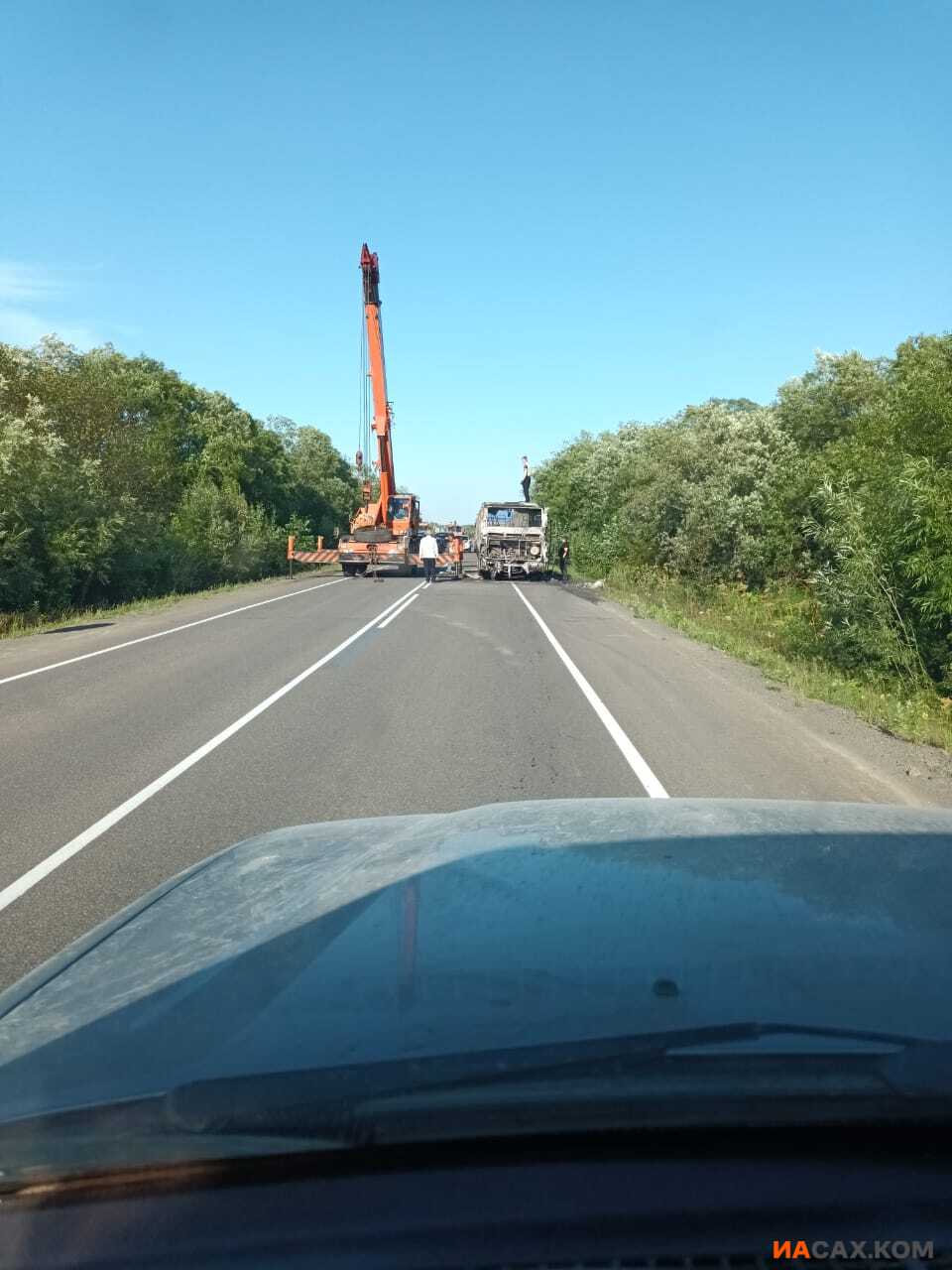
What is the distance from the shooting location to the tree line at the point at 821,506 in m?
13.4

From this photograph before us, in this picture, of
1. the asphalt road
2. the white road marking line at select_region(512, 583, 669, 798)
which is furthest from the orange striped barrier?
the white road marking line at select_region(512, 583, 669, 798)

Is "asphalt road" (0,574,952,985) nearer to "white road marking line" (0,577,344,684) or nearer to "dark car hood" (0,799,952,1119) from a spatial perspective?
"white road marking line" (0,577,344,684)

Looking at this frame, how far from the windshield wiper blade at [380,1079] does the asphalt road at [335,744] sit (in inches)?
124

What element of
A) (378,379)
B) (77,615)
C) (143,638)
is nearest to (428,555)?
(378,379)

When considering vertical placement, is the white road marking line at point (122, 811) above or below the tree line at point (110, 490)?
below

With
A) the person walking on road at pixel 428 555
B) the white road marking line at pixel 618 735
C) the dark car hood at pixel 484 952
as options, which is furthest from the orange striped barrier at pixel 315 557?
the dark car hood at pixel 484 952

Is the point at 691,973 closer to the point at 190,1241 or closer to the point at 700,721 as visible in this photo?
the point at 190,1241

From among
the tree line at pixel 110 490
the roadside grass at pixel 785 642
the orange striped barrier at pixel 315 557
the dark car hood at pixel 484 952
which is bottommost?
the roadside grass at pixel 785 642

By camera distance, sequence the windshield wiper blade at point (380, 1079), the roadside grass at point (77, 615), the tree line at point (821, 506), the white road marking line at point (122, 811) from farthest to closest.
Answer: the roadside grass at point (77, 615), the tree line at point (821, 506), the white road marking line at point (122, 811), the windshield wiper blade at point (380, 1079)

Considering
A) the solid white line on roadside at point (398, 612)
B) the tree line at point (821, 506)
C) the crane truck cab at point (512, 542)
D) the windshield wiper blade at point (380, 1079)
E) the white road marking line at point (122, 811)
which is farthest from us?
the crane truck cab at point (512, 542)

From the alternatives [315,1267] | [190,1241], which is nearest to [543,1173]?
[315,1267]

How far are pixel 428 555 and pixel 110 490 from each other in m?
11.2

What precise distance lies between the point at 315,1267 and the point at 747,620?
75.4 ft

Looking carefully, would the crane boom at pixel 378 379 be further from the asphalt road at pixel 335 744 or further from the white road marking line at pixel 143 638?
the asphalt road at pixel 335 744
